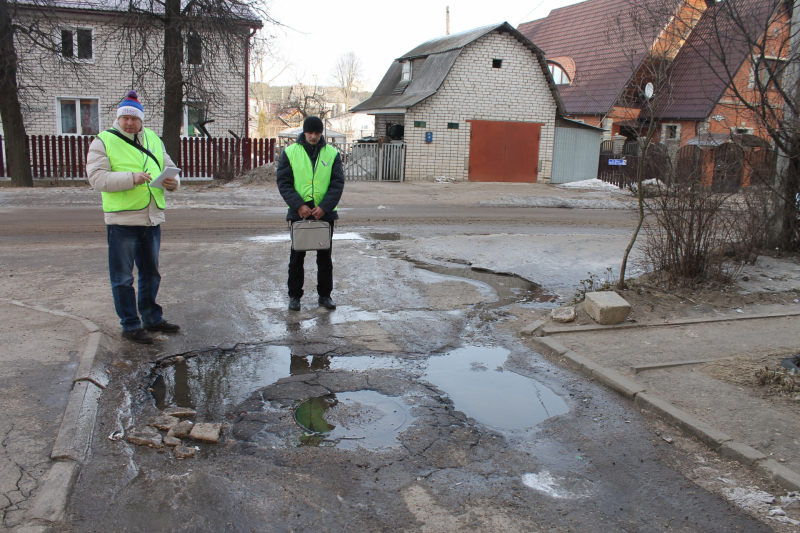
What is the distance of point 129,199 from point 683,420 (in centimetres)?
439

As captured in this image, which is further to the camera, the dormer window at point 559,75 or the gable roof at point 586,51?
the dormer window at point 559,75

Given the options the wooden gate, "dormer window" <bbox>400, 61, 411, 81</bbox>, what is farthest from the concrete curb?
"dormer window" <bbox>400, 61, 411, 81</bbox>

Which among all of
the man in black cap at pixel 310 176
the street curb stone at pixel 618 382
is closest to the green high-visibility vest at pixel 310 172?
the man in black cap at pixel 310 176

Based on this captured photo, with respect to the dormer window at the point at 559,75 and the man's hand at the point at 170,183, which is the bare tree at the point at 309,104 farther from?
the man's hand at the point at 170,183

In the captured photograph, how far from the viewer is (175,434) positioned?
361cm

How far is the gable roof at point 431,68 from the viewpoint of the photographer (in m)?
23.1

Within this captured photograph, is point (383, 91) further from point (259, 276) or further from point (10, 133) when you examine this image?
point (259, 276)

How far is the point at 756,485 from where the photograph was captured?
3.28 m

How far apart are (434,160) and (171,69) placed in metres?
10.2

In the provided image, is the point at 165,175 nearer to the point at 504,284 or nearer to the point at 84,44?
the point at 504,284

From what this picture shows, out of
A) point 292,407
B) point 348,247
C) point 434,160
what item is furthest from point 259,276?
point 434,160

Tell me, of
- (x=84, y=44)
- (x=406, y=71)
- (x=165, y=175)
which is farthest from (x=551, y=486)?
(x=84, y=44)

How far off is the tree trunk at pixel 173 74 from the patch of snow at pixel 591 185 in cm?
1394

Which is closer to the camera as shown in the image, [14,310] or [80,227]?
[14,310]
